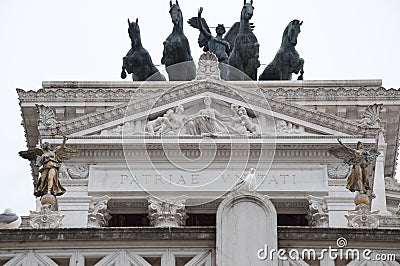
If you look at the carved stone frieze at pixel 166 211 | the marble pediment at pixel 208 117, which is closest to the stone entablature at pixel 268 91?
the marble pediment at pixel 208 117

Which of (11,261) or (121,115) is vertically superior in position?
(121,115)

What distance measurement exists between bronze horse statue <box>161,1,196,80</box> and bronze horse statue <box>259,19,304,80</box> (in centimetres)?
378

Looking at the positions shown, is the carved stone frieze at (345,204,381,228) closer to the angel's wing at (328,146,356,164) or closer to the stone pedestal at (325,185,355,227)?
the angel's wing at (328,146,356,164)

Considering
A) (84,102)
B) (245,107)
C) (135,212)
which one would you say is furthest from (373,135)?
(84,102)

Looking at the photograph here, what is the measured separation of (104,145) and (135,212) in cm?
322

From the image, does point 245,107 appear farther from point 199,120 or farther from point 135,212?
point 135,212

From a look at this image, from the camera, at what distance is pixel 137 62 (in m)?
61.6

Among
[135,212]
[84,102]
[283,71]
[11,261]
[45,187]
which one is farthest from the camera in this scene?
[283,71]

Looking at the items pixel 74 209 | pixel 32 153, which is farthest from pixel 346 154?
pixel 74 209

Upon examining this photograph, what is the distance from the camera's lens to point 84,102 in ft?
186

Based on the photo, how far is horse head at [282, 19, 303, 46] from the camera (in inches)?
2437

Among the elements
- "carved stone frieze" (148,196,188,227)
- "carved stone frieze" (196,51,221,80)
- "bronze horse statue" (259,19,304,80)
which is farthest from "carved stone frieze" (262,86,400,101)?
"carved stone frieze" (148,196,188,227)

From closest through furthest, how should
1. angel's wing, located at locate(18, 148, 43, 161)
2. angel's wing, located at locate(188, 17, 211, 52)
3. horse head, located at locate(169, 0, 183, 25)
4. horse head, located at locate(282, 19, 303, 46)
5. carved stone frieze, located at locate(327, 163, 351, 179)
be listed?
angel's wing, located at locate(18, 148, 43, 161)
carved stone frieze, located at locate(327, 163, 351, 179)
horse head, located at locate(282, 19, 303, 46)
horse head, located at locate(169, 0, 183, 25)
angel's wing, located at locate(188, 17, 211, 52)

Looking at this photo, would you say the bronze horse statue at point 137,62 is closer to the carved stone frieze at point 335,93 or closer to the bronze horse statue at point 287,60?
the bronze horse statue at point 287,60
